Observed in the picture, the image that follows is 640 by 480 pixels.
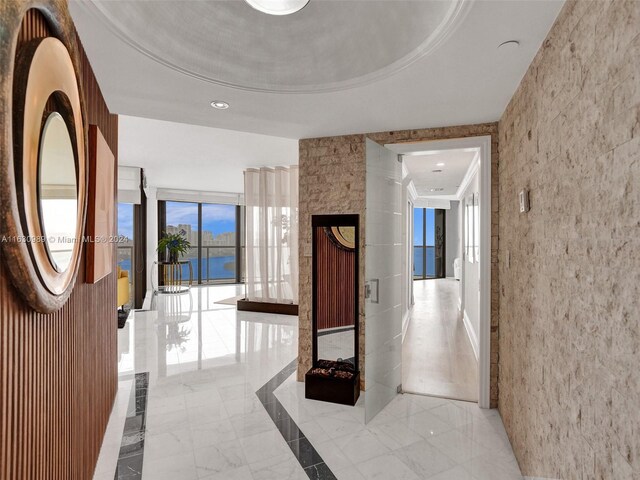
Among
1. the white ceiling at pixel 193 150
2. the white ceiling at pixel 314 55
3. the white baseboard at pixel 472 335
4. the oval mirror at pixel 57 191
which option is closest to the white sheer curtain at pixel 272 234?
the white ceiling at pixel 193 150

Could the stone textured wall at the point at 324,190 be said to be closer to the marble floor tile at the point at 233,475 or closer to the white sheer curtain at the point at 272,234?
the marble floor tile at the point at 233,475

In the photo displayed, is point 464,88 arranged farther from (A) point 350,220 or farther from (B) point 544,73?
(A) point 350,220

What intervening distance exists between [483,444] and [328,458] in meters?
1.10

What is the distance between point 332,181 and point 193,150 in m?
3.04

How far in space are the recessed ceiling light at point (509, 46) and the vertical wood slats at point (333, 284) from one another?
78.4 inches

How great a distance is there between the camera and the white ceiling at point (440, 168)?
5.01m

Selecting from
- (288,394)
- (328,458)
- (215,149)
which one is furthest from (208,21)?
(215,149)

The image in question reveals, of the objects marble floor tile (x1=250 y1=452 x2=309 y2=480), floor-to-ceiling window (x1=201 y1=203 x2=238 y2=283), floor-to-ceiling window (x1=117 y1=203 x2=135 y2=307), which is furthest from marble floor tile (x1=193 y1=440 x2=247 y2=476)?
floor-to-ceiling window (x1=201 y1=203 x2=238 y2=283)

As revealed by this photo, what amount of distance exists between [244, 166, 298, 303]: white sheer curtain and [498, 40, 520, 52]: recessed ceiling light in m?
4.98

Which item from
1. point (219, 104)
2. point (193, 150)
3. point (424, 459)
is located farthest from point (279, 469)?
point (193, 150)

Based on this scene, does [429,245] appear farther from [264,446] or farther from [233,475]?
[233,475]

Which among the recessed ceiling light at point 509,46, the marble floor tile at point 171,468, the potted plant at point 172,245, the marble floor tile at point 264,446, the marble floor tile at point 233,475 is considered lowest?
the marble floor tile at point 233,475

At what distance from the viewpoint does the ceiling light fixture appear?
1.67 metres

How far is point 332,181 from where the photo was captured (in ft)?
11.5
